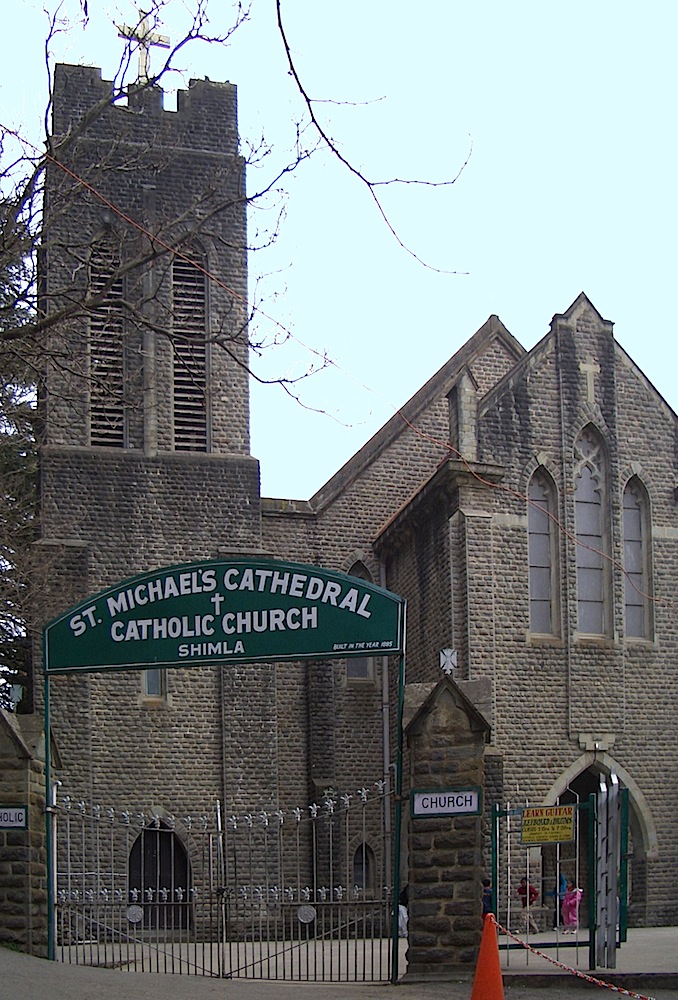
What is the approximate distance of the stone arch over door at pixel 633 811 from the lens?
28516mm

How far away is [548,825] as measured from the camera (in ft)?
52.7

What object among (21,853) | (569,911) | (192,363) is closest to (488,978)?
(21,853)

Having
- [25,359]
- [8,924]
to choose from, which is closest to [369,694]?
[8,924]

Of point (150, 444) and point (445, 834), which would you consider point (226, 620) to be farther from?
point (150, 444)

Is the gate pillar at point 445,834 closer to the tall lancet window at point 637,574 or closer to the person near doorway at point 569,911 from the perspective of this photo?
the person near doorway at point 569,911

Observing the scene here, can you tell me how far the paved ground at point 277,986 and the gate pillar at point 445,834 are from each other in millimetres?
369

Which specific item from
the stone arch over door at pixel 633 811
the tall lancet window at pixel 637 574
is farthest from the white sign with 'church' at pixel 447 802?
the tall lancet window at pixel 637 574

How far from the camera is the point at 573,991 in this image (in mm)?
14219

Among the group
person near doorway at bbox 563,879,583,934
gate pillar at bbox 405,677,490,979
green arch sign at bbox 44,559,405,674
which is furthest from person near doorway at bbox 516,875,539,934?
green arch sign at bbox 44,559,405,674

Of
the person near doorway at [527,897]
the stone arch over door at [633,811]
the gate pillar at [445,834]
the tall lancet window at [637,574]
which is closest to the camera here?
the gate pillar at [445,834]

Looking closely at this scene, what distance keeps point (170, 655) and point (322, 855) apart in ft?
54.7

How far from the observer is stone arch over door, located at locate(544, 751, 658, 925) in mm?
28516

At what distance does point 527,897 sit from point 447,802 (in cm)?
890

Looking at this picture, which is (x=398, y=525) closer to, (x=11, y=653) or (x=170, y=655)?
(x=11, y=653)
